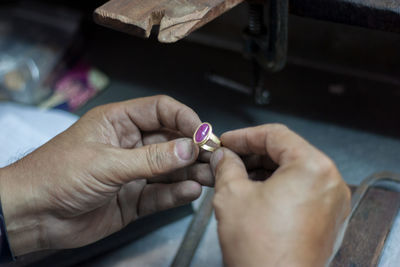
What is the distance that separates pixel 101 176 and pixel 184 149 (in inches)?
5.7

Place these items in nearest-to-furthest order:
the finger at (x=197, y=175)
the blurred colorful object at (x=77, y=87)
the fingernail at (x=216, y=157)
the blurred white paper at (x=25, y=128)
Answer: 1. the fingernail at (x=216, y=157)
2. the finger at (x=197, y=175)
3. the blurred white paper at (x=25, y=128)
4. the blurred colorful object at (x=77, y=87)

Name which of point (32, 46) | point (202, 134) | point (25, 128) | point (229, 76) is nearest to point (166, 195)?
point (202, 134)

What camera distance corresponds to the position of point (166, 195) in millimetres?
842

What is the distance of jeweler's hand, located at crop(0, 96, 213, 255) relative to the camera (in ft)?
2.37

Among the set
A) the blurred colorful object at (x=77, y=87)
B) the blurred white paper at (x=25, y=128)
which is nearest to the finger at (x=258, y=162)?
Result: the blurred white paper at (x=25, y=128)

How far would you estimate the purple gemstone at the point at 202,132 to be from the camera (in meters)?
0.72

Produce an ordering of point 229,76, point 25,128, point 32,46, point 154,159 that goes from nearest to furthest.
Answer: point 154,159 → point 25,128 → point 229,76 → point 32,46

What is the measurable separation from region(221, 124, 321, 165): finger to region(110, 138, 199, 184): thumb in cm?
8

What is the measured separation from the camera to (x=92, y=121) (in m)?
0.81

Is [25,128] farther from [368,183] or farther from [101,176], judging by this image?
[368,183]

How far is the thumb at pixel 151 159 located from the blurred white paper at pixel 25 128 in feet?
1.16

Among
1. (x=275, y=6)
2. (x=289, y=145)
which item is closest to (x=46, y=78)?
(x=275, y=6)

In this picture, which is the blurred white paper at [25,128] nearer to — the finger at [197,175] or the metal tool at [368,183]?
the finger at [197,175]

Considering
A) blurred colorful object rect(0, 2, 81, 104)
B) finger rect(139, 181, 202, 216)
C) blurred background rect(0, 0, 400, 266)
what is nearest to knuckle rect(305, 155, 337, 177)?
finger rect(139, 181, 202, 216)
